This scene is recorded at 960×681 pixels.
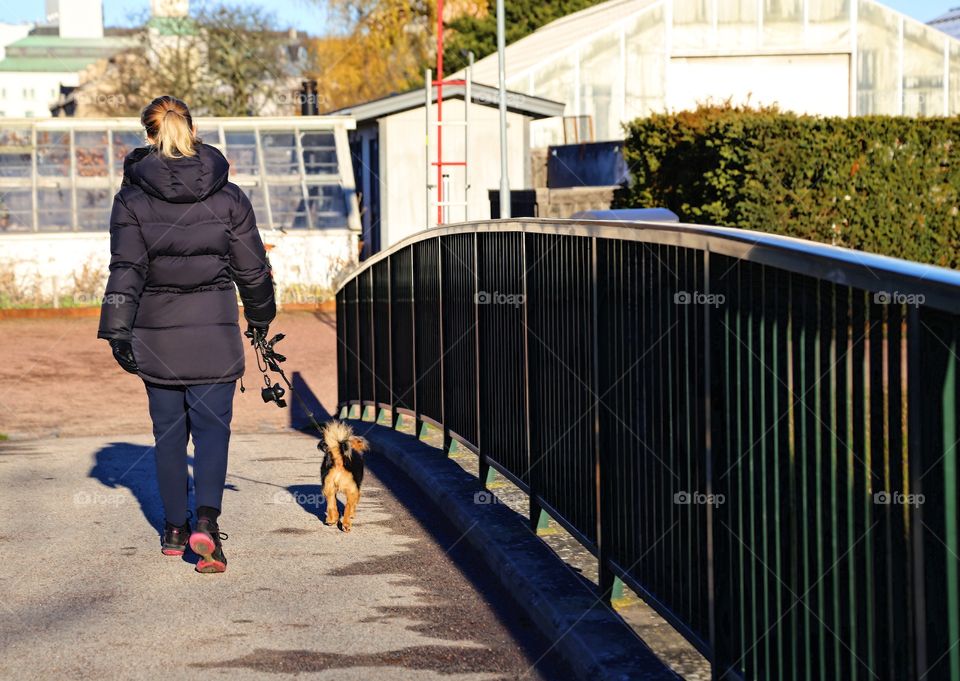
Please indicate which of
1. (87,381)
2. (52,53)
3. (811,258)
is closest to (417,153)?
(87,381)

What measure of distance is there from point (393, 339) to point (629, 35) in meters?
26.6

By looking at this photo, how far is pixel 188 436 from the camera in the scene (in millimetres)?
6602

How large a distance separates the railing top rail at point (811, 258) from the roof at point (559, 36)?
3021 centimetres

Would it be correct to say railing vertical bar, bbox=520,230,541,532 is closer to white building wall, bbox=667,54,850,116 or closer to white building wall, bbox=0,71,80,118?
white building wall, bbox=667,54,850,116

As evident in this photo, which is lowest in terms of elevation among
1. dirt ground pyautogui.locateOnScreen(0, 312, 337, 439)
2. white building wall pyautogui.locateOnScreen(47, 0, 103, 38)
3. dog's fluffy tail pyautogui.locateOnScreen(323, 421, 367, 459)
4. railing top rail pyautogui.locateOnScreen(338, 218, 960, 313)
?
dirt ground pyautogui.locateOnScreen(0, 312, 337, 439)

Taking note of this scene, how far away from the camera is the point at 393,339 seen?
Result: 11.0m

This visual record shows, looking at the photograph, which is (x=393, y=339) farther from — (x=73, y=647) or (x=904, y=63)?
(x=904, y=63)

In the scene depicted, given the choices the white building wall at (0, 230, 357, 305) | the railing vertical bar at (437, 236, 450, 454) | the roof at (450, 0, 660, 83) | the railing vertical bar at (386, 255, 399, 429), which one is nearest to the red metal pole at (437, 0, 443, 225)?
the white building wall at (0, 230, 357, 305)

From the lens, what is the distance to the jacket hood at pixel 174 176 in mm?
6305

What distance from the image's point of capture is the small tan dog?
24.0 feet

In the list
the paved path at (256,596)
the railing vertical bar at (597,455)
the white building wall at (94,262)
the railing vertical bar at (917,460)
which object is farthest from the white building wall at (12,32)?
the railing vertical bar at (917,460)

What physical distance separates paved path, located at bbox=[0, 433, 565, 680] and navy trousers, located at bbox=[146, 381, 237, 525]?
0.31 m

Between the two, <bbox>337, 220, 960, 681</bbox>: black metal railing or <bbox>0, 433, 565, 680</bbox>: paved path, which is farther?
<bbox>0, 433, 565, 680</bbox>: paved path

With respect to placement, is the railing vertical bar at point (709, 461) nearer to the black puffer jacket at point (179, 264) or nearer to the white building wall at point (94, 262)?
the black puffer jacket at point (179, 264)
